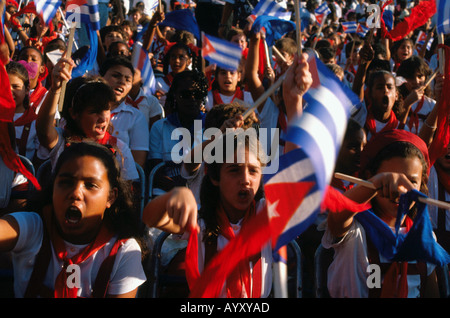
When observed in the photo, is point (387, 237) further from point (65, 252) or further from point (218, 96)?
point (218, 96)

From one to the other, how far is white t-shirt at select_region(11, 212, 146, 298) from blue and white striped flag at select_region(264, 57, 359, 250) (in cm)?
80

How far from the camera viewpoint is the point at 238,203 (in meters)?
2.57

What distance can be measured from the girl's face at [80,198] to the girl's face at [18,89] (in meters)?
1.84

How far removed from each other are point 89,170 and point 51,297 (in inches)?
23.7

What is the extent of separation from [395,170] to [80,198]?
1.55 metres

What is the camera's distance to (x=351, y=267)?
2430 mm

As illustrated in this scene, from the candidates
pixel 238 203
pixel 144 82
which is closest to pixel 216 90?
pixel 144 82

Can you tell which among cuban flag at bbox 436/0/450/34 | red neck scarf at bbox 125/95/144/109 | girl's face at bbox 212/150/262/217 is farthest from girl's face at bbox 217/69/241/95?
girl's face at bbox 212/150/262/217

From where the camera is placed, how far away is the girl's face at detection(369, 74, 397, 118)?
477 centimetres

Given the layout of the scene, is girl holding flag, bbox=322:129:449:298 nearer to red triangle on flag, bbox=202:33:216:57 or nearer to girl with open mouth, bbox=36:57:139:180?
red triangle on flag, bbox=202:33:216:57

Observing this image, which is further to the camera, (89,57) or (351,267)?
(89,57)

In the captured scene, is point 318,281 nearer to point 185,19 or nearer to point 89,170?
point 89,170

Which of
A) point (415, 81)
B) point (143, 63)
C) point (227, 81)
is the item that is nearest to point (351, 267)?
point (227, 81)

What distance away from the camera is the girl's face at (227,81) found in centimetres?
523
